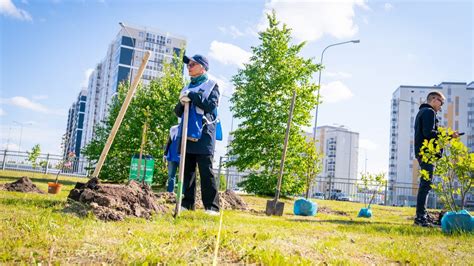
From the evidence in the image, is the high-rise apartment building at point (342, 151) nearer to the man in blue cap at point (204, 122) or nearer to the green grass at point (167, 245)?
the man in blue cap at point (204, 122)

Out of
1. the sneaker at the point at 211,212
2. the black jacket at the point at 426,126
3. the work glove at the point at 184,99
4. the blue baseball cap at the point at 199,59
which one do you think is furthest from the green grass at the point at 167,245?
the black jacket at the point at 426,126

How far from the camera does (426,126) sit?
693 centimetres

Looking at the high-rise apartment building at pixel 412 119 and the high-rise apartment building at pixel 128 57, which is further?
the high-rise apartment building at pixel 128 57

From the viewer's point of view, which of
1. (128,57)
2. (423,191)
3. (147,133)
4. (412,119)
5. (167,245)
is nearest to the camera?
(167,245)

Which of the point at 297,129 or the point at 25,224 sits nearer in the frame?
the point at 25,224

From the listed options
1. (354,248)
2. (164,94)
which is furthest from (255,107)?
(354,248)

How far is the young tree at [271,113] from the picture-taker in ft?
59.3

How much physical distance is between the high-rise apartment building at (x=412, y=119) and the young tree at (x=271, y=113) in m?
71.4

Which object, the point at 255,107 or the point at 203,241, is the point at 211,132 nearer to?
the point at 203,241

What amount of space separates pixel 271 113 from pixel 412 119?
90.5 m

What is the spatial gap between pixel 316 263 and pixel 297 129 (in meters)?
16.0

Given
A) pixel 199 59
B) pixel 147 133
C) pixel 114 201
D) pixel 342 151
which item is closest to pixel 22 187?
pixel 114 201

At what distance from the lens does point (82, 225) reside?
11.1 ft

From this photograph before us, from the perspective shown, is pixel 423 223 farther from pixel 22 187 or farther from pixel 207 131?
pixel 22 187
